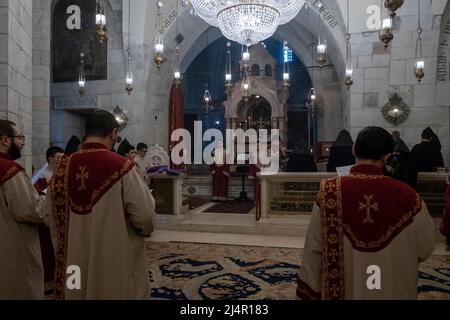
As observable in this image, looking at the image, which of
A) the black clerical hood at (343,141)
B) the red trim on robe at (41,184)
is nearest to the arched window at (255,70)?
the black clerical hood at (343,141)

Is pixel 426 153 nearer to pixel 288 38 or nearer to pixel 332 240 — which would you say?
pixel 332 240

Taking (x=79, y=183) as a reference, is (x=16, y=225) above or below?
below

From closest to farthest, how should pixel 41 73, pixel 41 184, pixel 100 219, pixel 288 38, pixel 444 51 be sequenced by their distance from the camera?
pixel 100 219 < pixel 41 184 < pixel 41 73 < pixel 444 51 < pixel 288 38

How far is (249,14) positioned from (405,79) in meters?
5.22

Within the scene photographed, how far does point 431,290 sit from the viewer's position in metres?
3.53

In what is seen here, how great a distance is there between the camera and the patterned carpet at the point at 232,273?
344 cm

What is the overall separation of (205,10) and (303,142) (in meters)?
12.1

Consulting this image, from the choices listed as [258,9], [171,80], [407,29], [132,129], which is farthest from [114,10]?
[407,29]

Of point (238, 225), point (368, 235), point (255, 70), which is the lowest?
point (238, 225)

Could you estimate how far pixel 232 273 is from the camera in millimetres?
4074

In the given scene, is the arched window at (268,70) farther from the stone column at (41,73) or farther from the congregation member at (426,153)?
the congregation member at (426,153)

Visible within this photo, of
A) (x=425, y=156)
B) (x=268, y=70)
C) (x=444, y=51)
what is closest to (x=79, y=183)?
(x=425, y=156)

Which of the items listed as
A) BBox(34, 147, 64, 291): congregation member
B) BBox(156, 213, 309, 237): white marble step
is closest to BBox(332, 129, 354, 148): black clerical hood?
BBox(156, 213, 309, 237): white marble step

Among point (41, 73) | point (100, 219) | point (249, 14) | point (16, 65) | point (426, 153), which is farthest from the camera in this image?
point (41, 73)
